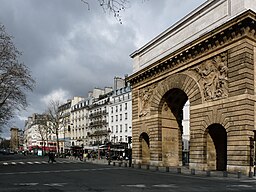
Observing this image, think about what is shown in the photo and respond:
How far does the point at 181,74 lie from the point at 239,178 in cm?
1311

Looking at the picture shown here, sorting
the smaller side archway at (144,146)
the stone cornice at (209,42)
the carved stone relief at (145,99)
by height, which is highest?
the stone cornice at (209,42)

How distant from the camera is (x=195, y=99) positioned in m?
31.1

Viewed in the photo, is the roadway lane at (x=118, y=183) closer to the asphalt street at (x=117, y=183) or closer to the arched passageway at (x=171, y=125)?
the asphalt street at (x=117, y=183)

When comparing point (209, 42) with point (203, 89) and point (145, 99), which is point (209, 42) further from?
point (145, 99)

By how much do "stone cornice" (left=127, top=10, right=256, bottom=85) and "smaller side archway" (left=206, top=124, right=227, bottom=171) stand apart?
657 centimetres

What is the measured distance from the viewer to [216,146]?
100 feet

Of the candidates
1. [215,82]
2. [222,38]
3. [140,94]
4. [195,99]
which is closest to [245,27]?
[222,38]

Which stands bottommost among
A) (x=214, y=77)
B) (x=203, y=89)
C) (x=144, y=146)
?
(x=144, y=146)

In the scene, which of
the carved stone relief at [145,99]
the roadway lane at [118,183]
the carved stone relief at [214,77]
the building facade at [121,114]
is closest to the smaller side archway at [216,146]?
the carved stone relief at [214,77]

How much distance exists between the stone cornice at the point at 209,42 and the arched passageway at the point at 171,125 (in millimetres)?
3171

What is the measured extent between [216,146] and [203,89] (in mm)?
5193

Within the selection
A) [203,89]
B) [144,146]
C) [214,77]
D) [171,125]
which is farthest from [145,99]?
[214,77]

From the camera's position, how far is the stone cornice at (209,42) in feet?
84.5

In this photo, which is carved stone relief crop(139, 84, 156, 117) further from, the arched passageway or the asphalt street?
the asphalt street
